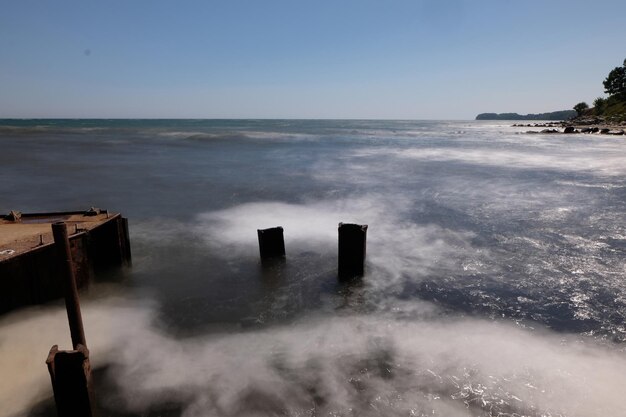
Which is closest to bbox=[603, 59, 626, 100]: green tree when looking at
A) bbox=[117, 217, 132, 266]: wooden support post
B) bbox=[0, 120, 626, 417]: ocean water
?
bbox=[0, 120, 626, 417]: ocean water

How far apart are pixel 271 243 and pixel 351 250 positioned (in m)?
2.46

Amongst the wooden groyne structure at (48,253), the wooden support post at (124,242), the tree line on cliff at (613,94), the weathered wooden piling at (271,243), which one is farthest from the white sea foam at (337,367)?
the tree line on cliff at (613,94)

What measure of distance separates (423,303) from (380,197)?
12.5 meters

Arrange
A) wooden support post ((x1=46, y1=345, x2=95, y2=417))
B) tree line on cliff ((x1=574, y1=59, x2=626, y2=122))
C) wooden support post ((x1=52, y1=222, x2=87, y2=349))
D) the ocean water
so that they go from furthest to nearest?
tree line on cliff ((x1=574, y1=59, x2=626, y2=122)), the ocean water, wooden support post ((x1=52, y1=222, x2=87, y2=349)), wooden support post ((x1=46, y1=345, x2=95, y2=417))

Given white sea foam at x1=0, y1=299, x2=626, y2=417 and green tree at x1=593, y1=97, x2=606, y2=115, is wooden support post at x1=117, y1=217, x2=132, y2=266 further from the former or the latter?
green tree at x1=593, y1=97, x2=606, y2=115

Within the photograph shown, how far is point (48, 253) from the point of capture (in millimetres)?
8375

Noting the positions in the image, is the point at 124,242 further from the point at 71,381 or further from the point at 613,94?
the point at 613,94

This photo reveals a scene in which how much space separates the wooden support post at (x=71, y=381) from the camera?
5.05 meters

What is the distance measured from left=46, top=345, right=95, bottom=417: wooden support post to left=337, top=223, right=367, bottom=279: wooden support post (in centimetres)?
628

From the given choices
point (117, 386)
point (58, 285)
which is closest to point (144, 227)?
point (58, 285)

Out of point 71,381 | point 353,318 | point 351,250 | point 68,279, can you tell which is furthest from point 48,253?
point 351,250

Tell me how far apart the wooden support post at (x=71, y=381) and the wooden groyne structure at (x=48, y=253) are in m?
1.40

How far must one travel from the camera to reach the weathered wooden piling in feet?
37.5

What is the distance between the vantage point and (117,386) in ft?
21.2
